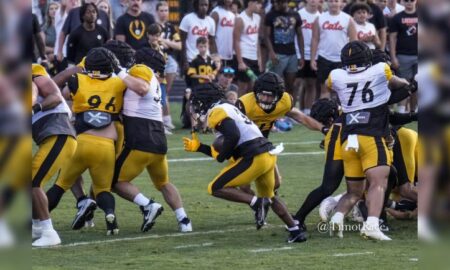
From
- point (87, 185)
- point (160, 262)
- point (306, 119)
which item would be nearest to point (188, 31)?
point (87, 185)

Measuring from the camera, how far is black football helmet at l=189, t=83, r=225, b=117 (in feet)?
27.7

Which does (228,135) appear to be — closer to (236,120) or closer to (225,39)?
(236,120)

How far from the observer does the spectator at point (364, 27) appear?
16453mm

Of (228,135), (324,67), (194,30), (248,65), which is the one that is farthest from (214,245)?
(248,65)

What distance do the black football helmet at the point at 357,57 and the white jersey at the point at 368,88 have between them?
45 millimetres

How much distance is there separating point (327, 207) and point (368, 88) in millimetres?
1180

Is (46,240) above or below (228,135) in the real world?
below

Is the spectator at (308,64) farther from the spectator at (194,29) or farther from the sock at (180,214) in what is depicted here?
the sock at (180,214)

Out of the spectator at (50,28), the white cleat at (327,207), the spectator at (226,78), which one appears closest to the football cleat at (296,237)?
the white cleat at (327,207)

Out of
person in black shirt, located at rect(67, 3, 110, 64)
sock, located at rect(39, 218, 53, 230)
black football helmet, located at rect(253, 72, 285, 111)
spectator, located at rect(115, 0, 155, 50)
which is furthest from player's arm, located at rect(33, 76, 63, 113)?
spectator, located at rect(115, 0, 155, 50)

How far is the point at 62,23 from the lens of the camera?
53.7 feet

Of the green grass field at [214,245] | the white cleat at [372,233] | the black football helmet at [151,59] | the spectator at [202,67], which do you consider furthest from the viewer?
the spectator at [202,67]

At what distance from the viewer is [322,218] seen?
8703 millimetres

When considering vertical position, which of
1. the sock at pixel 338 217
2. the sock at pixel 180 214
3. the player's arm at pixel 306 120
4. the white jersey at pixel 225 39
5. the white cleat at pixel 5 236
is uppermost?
the white cleat at pixel 5 236
